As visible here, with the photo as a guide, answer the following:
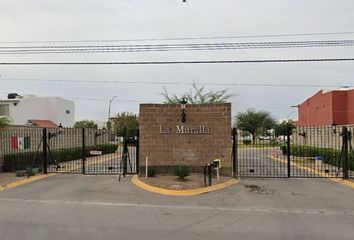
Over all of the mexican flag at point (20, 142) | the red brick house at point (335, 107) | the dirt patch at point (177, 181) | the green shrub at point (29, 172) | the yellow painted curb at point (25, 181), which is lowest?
the yellow painted curb at point (25, 181)

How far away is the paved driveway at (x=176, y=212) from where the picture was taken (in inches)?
399

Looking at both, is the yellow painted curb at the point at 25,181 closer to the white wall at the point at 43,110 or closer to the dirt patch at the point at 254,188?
the dirt patch at the point at 254,188

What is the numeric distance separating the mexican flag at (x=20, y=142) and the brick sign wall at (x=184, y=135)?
8.04 meters

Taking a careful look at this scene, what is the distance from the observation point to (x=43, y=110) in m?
73.5

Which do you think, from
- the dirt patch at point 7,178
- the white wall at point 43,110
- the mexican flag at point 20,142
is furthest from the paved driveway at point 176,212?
the white wall at point 43,110

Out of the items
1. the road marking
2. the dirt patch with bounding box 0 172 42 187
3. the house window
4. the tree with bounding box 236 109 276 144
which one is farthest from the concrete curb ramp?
the tree with bounding box 236 109 276 144

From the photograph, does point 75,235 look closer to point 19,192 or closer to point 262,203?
point 262,203

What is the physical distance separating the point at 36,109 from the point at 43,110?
1.90m

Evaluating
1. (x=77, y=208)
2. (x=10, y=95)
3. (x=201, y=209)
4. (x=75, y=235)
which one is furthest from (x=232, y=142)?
(x=10, y=95)

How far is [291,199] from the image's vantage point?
1474 cm

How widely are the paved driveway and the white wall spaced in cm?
5215

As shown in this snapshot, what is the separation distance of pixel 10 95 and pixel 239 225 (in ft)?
222

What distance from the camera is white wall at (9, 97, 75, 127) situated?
222ft

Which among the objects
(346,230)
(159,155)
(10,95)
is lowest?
(346,230)
